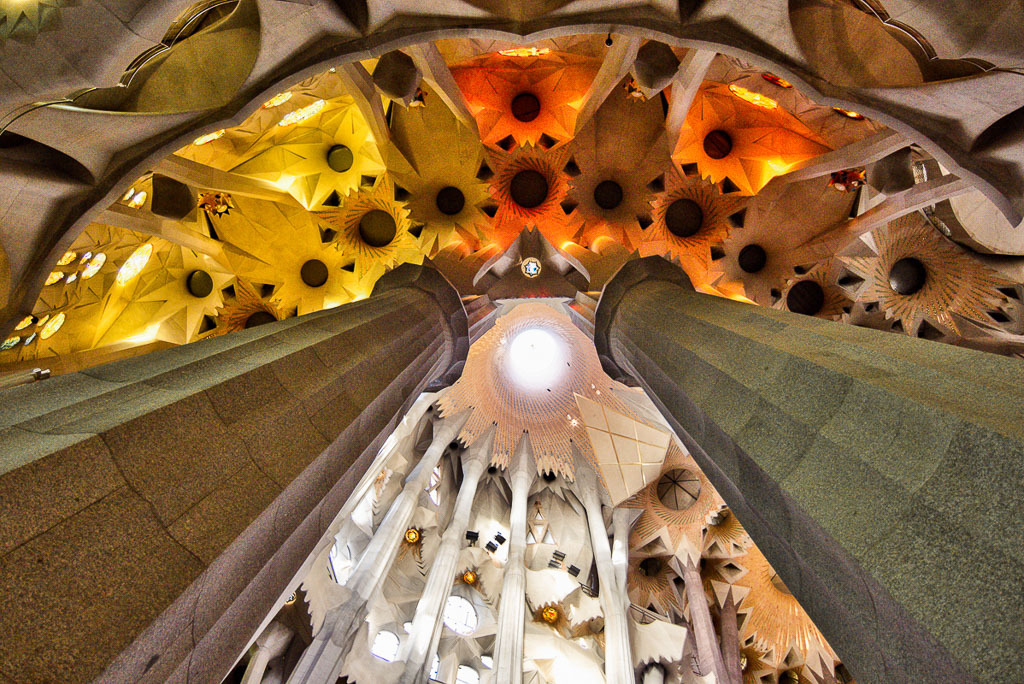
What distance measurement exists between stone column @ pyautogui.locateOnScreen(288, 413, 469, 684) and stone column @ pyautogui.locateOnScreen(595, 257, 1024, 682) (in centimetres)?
627

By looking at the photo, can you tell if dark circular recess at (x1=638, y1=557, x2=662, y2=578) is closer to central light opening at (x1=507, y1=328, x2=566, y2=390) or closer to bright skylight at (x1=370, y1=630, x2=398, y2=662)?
central light opening at (x1=507, y1=328, x2=566, y2=390)

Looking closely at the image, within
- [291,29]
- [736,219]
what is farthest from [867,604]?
[736,219]

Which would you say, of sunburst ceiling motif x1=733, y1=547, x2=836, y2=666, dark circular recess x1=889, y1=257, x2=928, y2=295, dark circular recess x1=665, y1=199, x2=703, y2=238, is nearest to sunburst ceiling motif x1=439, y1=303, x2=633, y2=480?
dark circular recess x1=665, y1=199, x2=703, y2=238

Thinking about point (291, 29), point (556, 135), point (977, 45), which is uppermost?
point (556, 135)

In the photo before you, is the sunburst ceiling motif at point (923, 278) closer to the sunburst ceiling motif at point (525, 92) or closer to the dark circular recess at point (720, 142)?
the dark circular recess at point (720, 142)

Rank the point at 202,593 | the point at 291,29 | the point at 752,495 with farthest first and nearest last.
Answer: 1. the point at 291,29
2. the point at 752,495
3. the point at 202,593

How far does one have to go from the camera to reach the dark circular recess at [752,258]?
8688 mm

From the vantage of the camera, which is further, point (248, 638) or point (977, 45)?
point (977, 45)

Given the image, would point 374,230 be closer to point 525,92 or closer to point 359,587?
point 525,92

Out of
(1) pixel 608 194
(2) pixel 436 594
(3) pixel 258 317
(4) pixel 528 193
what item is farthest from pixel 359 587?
(1) pixel 608 194

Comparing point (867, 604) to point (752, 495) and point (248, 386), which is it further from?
point (248, 386)

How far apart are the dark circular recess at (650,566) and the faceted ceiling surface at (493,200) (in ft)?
21.7

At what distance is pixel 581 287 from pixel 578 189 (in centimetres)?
235

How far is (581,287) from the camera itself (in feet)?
24.5
